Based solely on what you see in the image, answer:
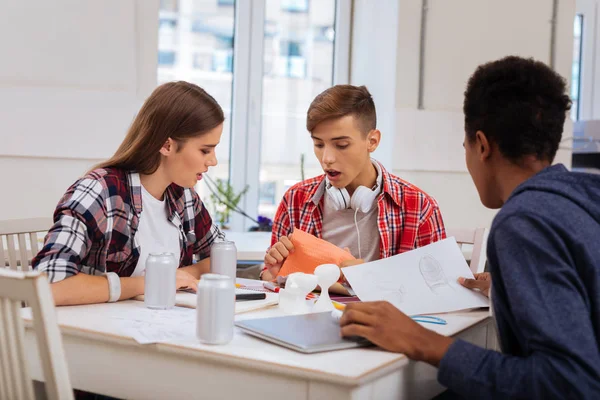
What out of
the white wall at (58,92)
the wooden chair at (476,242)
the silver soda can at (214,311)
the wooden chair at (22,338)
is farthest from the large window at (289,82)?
the wooden chair at (22,338)

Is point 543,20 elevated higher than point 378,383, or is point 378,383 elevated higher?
point 543,20

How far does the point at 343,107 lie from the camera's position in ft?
7.31

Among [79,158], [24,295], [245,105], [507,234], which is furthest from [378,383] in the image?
[245,105]

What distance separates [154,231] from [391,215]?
0.77 metres

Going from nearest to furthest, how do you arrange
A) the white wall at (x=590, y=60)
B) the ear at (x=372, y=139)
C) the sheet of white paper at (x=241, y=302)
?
the sheet of white paper at (x=241, y=302)
the ear at (x=372, y=139)
the white wall at (x=590, y=60)

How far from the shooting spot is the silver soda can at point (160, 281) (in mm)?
1502

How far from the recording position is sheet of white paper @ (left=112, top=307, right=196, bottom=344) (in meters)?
1.24

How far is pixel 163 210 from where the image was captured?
6.44 ft

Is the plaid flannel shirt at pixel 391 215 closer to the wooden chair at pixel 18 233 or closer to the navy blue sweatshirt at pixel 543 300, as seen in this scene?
the wooden chair at pixel 18 233

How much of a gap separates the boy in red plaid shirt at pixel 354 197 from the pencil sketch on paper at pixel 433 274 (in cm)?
53

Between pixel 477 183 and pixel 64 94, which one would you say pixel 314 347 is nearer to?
pixel 477 183

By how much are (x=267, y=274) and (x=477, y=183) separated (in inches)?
36.2

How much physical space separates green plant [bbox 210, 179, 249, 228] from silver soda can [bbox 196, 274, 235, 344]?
2.60m

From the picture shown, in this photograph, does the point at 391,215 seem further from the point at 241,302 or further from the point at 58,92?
the point at 58,92
